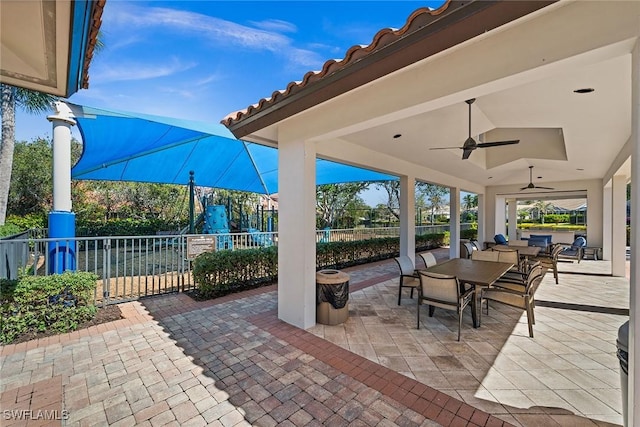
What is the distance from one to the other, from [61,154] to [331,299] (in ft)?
16.7

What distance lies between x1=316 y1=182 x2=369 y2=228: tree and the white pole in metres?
16.6

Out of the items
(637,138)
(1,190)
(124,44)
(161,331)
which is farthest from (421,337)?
(1,190)

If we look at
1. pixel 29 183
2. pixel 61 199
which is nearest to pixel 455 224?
pixel 61 199

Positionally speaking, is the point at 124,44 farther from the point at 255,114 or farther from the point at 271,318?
the point at 271,318

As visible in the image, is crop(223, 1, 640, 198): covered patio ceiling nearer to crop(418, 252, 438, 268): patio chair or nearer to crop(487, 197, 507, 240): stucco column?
crop(418, 252, 438, 268): patio chair

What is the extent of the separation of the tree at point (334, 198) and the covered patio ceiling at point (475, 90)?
13.9 meters

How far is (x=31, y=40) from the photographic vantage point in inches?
86.4

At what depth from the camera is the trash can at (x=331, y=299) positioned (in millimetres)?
4039

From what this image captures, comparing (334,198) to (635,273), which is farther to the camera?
(334,198)

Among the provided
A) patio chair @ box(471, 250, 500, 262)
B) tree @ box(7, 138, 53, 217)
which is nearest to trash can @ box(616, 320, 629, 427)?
patio chair @ box(471, 250, 500, 262)

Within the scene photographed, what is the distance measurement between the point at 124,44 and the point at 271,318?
5614 millimetres

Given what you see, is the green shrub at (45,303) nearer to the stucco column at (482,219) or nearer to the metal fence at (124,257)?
the metal fence at (124,257)

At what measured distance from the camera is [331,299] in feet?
13.3

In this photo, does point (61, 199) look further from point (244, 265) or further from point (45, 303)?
point (244, 265)
